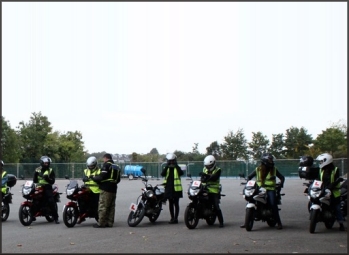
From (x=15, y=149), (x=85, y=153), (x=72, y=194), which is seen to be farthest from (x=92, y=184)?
(x=85, y=153)

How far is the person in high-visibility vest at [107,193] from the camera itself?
50.8ft

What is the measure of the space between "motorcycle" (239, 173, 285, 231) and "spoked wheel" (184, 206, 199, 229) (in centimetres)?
134

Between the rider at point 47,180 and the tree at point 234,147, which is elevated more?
the tree at point 234,147

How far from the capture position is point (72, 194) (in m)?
15.7

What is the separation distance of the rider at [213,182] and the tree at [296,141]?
58.1 metres

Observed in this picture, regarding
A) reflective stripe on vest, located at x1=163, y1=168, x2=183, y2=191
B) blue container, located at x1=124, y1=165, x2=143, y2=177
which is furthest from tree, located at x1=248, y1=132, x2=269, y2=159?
reflective stripe on vest, located at x1=163, y1=168, x2=183, y2=191

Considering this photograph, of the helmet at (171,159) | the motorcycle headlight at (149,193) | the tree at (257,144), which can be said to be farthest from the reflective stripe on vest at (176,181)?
the tree at (257,144)

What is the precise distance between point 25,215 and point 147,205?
318 centimetres

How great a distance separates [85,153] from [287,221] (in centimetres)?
6251

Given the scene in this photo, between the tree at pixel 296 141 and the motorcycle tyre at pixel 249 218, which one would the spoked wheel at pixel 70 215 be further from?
the tree at pixel 296 141

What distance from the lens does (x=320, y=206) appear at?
13.8m

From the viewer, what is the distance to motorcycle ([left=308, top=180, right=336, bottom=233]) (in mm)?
13539

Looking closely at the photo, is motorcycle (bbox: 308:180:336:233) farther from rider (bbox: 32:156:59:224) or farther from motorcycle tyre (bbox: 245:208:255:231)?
rider (bbox: 32:156:59:224)

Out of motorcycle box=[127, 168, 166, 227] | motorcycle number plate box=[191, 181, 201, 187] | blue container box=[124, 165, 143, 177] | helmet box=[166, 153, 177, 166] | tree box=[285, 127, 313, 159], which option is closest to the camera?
motorcycle number plate box=[191, 181, 201, 187]
